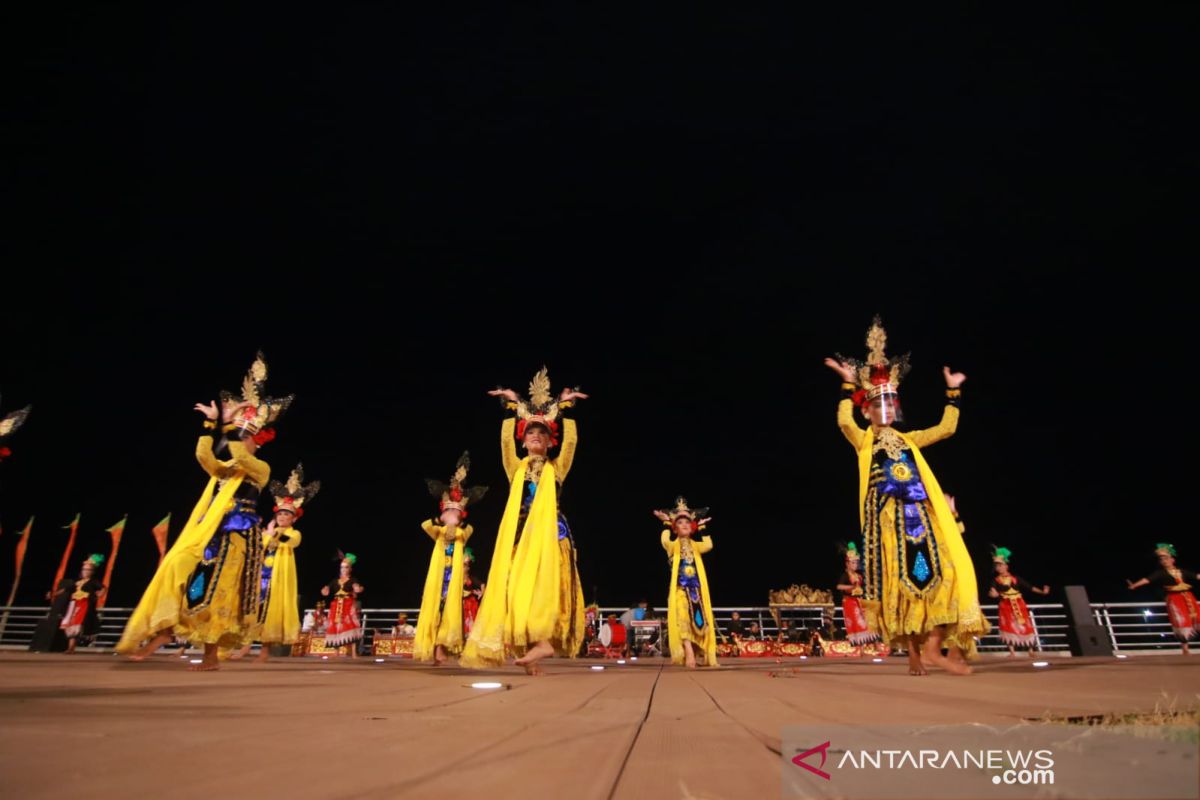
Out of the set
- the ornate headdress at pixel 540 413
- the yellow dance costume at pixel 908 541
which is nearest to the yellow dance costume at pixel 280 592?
the ornate headdress at pixel 540 413

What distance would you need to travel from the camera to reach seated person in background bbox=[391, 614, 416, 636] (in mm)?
12208

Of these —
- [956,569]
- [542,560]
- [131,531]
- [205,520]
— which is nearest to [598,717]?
[542,560]

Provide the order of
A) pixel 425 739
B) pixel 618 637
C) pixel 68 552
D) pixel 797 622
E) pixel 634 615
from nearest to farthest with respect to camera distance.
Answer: pixel 425 739
pixel 618 637
pixel 634 615
pixel 797 622
pixel 68 552

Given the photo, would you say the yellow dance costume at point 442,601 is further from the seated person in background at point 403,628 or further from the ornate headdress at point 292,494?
the seated person in background at point 403,628

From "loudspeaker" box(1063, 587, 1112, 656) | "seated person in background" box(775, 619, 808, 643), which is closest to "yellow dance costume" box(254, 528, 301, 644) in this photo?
"seated person in background" box(775, 619, 808, 643)

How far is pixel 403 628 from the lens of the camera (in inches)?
495

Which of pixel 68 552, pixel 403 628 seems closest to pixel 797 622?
pixel 403 628

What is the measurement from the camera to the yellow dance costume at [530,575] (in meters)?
4.00

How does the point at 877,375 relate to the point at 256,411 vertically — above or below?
above

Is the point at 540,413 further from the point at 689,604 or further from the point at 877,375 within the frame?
the point at 689,604

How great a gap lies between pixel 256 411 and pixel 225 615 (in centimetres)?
180

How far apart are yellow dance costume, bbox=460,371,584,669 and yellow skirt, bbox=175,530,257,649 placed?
7.17 feet

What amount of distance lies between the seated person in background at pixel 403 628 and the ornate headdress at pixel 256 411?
800 centimetres

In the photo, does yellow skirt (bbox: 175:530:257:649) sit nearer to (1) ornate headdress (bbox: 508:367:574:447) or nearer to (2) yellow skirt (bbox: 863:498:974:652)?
(1) ornate headdress (bbox: 508:367:574:447)
